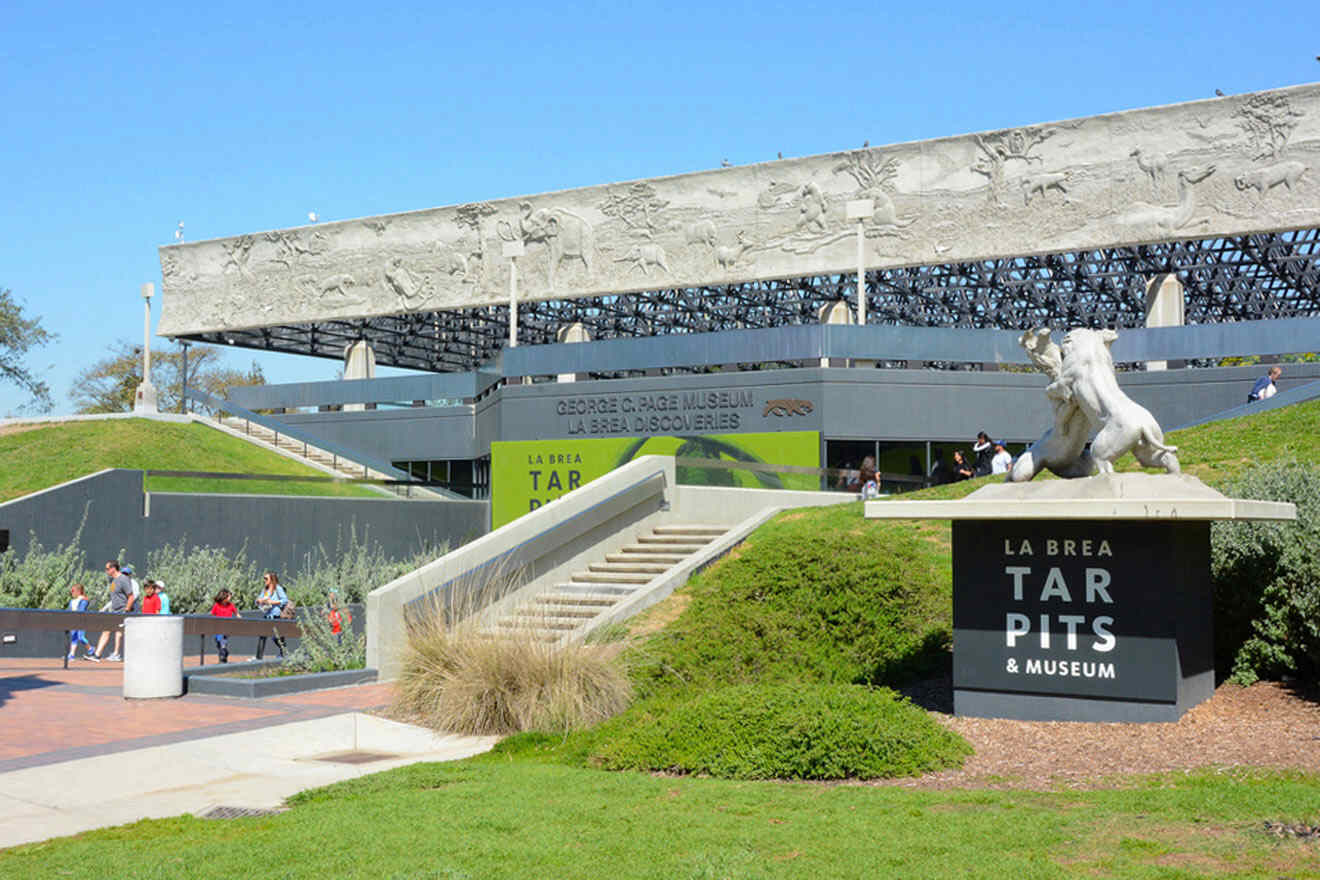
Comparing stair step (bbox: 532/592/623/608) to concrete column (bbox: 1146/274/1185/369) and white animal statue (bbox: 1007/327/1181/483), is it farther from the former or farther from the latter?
concrete column (bbox: 1146/274/1185/369)

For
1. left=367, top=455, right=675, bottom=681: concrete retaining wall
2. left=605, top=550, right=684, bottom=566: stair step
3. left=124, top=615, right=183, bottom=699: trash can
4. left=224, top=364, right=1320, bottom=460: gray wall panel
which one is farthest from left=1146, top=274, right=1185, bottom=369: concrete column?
left=124, top=615, right=183, bottom=699: trash can

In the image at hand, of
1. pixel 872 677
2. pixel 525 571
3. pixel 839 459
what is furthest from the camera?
pixel 839 459

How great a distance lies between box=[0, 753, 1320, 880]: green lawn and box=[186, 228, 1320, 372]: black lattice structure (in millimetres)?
35039

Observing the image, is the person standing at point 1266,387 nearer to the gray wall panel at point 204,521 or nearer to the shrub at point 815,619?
the shrub at point 815,619

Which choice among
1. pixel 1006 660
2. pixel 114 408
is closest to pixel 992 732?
pixel 1006 660

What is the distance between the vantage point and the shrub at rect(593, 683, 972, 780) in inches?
356

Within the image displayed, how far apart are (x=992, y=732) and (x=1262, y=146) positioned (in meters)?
28.5

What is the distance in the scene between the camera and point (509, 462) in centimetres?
3422

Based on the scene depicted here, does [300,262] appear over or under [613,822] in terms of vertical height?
over

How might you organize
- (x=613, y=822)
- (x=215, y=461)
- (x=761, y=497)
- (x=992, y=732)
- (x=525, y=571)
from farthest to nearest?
(x=215, y=461) → (x=761, y=497) → (x=525, y=571) → (x=992, y=732) → (x=613, y=822)

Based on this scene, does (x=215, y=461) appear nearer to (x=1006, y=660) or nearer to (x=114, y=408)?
(x=1006, y=660)

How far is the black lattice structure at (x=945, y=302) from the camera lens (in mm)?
44094

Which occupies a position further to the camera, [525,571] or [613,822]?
[525,571]

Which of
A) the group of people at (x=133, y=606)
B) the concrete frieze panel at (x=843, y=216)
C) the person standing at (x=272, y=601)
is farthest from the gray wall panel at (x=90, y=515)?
the concrete frieze panel at (x=843, y=216)
